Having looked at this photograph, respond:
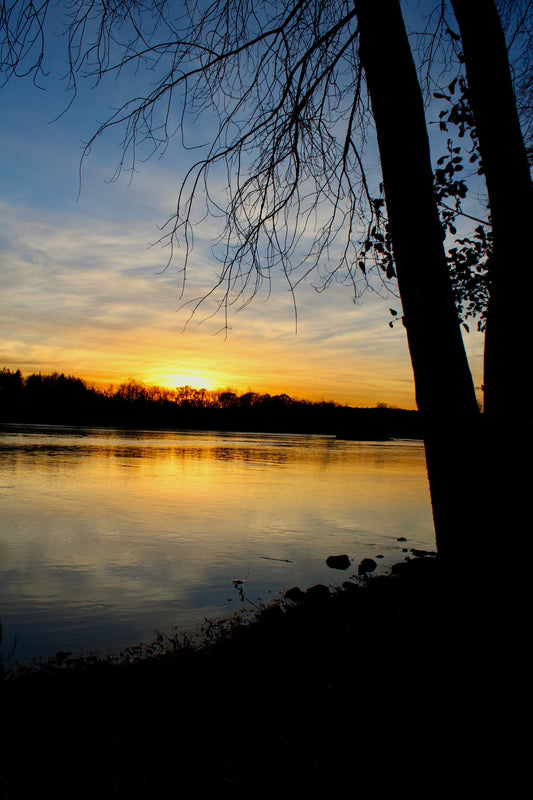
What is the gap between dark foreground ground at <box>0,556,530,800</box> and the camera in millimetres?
2229

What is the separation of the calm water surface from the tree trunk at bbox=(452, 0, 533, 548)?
523cm

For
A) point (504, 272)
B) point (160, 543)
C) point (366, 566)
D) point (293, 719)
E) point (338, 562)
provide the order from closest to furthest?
point (504, 272) → point (293, 719) → point (366, 566) → point (338, 562) → point (160, 543)

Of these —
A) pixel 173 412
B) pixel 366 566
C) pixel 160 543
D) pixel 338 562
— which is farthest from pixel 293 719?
pixel 173 412

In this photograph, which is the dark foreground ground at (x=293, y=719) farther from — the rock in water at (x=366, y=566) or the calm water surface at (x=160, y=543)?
the rock in water at (x=366, y=566)

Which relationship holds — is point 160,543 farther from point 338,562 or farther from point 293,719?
point 293,719

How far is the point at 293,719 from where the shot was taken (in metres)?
3.03

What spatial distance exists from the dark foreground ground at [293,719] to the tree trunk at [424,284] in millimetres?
462

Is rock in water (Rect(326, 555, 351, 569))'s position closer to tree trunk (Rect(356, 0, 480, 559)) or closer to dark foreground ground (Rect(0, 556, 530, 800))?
dark foreground ground (Rect(0, 556, 530, 800))

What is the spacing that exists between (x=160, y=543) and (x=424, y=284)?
9963 mm

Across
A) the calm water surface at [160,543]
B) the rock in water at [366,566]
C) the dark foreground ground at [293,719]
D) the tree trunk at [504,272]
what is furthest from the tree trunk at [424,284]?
the rock in water at [366,566]

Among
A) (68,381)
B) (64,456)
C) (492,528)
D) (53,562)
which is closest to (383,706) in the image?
(492,528)

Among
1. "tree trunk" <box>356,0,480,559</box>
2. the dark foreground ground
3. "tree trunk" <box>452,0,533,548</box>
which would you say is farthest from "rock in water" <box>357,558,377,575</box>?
"tree trunk" <box>452,0,533,548</box>

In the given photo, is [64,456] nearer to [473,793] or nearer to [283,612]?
[283,612]

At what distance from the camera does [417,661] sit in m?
3.52
